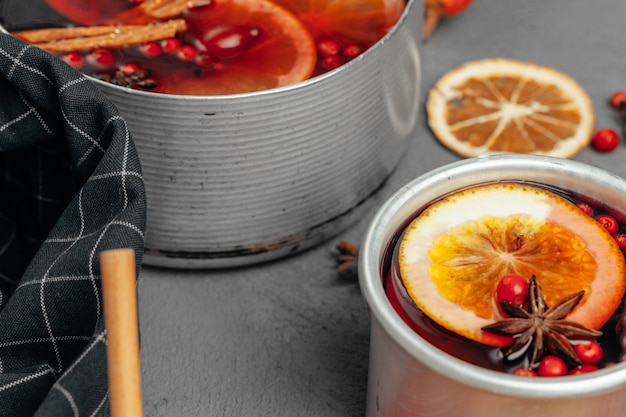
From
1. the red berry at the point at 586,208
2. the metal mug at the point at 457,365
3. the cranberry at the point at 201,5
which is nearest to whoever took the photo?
the metal mug at the point at 457,365

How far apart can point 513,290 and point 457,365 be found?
145 millimetres

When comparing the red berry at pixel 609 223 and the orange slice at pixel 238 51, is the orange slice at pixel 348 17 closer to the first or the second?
the orange slice at pixel 238 51

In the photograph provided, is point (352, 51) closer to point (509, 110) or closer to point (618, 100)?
point (509, 110)

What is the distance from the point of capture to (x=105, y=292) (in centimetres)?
82

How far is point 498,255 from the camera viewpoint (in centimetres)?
112

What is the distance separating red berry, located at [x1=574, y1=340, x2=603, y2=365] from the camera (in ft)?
3.34

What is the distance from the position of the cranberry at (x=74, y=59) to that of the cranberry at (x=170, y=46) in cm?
13

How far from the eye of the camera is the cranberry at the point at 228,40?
4.58ft

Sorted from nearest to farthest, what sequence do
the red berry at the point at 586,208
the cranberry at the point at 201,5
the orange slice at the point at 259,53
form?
the red berry at the point at 586,208, the orange slice at the point at 259,53, the cranberry at the point at 201,5

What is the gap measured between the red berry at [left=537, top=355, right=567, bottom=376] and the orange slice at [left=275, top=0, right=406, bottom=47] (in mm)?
612

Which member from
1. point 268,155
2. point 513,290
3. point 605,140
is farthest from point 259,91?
point 605,140

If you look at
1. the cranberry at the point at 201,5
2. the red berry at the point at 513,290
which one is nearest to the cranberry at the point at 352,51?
the cranberry at the point at 201,5

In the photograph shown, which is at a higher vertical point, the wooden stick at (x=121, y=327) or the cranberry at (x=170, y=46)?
the wooden stick at (x=121, y=327)

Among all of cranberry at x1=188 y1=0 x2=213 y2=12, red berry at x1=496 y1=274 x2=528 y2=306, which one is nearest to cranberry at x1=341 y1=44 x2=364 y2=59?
cranberry at x1=188 y1=0 x2=213 y2=12
